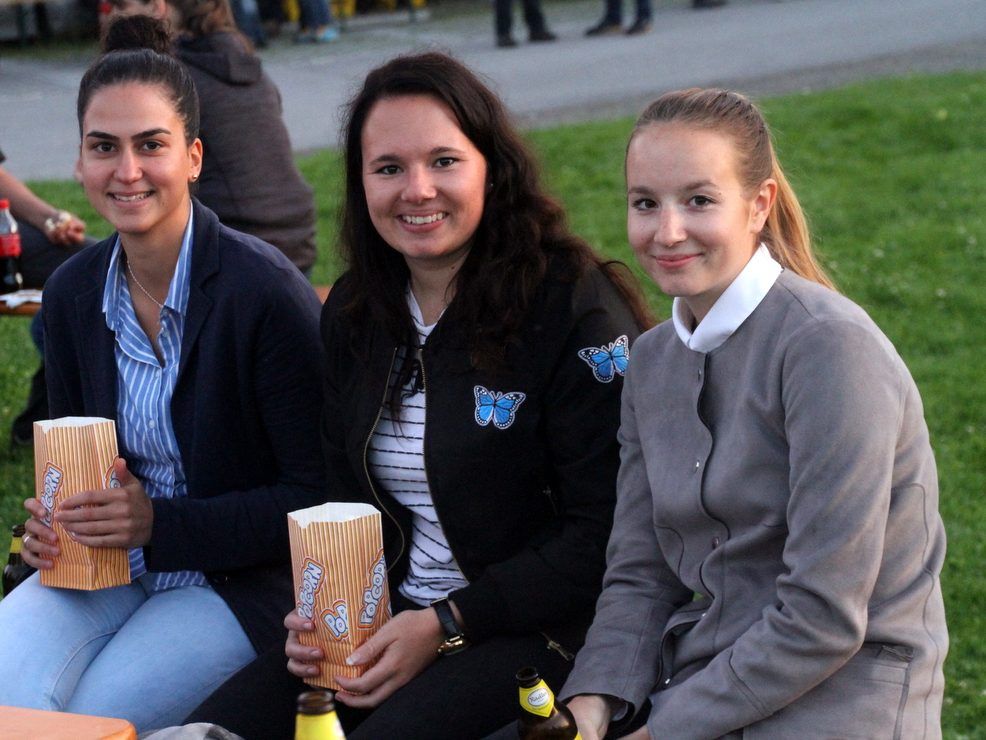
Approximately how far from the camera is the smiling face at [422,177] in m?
2.92

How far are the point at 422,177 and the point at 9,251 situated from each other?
3.11 meters

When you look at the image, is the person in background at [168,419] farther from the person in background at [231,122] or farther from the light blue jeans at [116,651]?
the person in background at [231,122]

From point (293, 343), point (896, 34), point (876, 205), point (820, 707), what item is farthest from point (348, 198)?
point (896, 34)

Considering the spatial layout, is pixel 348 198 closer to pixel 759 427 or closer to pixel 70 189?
pixel 759 427

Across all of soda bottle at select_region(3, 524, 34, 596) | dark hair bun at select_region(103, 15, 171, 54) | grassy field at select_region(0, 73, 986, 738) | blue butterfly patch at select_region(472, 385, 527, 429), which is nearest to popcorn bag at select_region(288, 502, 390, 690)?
blue butterfly patch at select_region(472, 385, 527, 429)

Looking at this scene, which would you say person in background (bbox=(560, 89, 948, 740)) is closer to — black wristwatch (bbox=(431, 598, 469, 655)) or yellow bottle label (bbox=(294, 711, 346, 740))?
black wristwatch (bbox=(431, 598, 469, 655))

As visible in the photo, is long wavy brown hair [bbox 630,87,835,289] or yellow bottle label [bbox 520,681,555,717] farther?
long wavy brown hair [bbox 630,87,835,289]

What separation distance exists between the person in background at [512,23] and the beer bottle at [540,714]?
13.9 m

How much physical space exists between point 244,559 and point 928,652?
157 cm

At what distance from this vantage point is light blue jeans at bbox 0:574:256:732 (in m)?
2.97

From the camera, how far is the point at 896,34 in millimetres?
14094

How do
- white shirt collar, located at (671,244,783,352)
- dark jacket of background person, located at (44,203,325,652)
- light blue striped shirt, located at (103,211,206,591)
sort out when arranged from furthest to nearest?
light blue striped shirt, located at (103,211,206,591) → dark jacket of background person, located at (44,203,325,652) → white shirt collar, located at (671,244,783,352)

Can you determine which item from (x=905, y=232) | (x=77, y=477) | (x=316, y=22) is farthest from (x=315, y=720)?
(x=316, y=22)

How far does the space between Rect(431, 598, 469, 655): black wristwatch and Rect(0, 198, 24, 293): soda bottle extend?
3.31 metres
